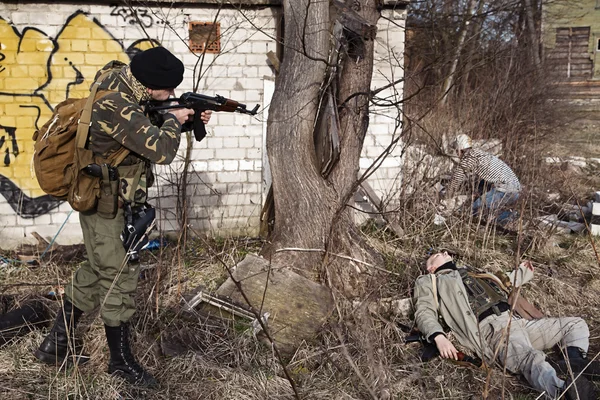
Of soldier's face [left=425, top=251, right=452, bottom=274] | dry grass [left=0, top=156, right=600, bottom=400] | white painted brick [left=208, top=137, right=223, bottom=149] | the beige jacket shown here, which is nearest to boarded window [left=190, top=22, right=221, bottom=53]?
white painted brick [left=208, top=137, right=223, bottom=149]

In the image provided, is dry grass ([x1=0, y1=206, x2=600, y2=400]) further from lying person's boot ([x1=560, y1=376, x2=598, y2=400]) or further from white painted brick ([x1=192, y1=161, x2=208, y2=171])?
Result: white painted brick ([x1=192, y1=161, x2=208, y2=171])

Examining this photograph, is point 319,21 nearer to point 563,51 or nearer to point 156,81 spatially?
point 156,81

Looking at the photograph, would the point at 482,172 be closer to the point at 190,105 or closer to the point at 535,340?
the point at 535,340

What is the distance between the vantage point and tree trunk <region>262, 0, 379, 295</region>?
4.13 meters

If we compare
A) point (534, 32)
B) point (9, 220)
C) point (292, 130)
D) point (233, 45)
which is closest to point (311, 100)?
point (292, 130)

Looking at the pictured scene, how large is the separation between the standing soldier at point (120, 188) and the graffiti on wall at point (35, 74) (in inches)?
109

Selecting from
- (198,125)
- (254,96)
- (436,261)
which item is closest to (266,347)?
(436,261)

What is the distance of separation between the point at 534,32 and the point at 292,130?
413 inches

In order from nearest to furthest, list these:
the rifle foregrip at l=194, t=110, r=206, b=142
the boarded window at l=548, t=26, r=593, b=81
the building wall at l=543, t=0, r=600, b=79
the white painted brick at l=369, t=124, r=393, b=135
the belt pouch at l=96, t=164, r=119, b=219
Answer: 1. the belt pouch at l=96, t=164, r=119, b=219
2. the rifle foregrip at l=194, t=110, r=206, b=142
3. the white painted brick at l=369, t=124, r=393, b=135
4. the building wall at l=543, t=0, r=600, b=79
5. the boarded window at l=548, t=26, r=593, b=81

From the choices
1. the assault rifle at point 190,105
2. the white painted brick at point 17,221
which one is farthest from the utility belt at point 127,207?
the white painted brick at point 17,221

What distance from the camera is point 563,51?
60.4 ft

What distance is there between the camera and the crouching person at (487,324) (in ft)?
11.0

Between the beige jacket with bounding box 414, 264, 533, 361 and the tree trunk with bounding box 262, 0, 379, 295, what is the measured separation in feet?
1.94

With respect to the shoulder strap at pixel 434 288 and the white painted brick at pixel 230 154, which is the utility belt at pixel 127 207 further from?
the white painted brick at pixel 230 154
